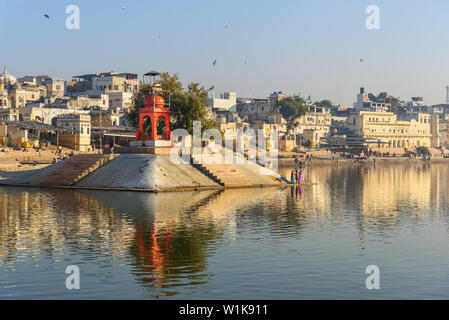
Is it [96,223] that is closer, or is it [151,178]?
[96,223]

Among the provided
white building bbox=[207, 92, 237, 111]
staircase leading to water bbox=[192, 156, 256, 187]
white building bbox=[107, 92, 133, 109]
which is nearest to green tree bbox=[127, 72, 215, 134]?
staircase leading to water bbox=[192, 156, 256, 187]

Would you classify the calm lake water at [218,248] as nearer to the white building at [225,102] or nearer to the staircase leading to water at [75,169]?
the staircase leading to water at [75,169]

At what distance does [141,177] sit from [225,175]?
8394 mm

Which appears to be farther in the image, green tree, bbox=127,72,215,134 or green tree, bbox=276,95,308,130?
green tree, bbox=276,95,308,130

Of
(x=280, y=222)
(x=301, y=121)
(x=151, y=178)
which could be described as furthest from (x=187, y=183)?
(x=301, y=121)

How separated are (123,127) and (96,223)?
7186cm

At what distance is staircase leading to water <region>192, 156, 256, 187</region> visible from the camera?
173 feet

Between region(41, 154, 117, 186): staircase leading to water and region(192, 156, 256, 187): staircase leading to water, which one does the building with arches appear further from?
region(41, 154, 117, 186): staircase leading to water

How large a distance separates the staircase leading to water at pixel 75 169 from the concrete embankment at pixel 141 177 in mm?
406

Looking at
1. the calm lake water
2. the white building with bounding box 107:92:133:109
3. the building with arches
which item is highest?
the white building with bounding box 107:92:133:109

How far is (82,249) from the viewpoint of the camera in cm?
2367

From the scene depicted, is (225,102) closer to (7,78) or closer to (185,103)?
(7,78)

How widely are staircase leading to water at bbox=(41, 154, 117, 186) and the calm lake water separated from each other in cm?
824
